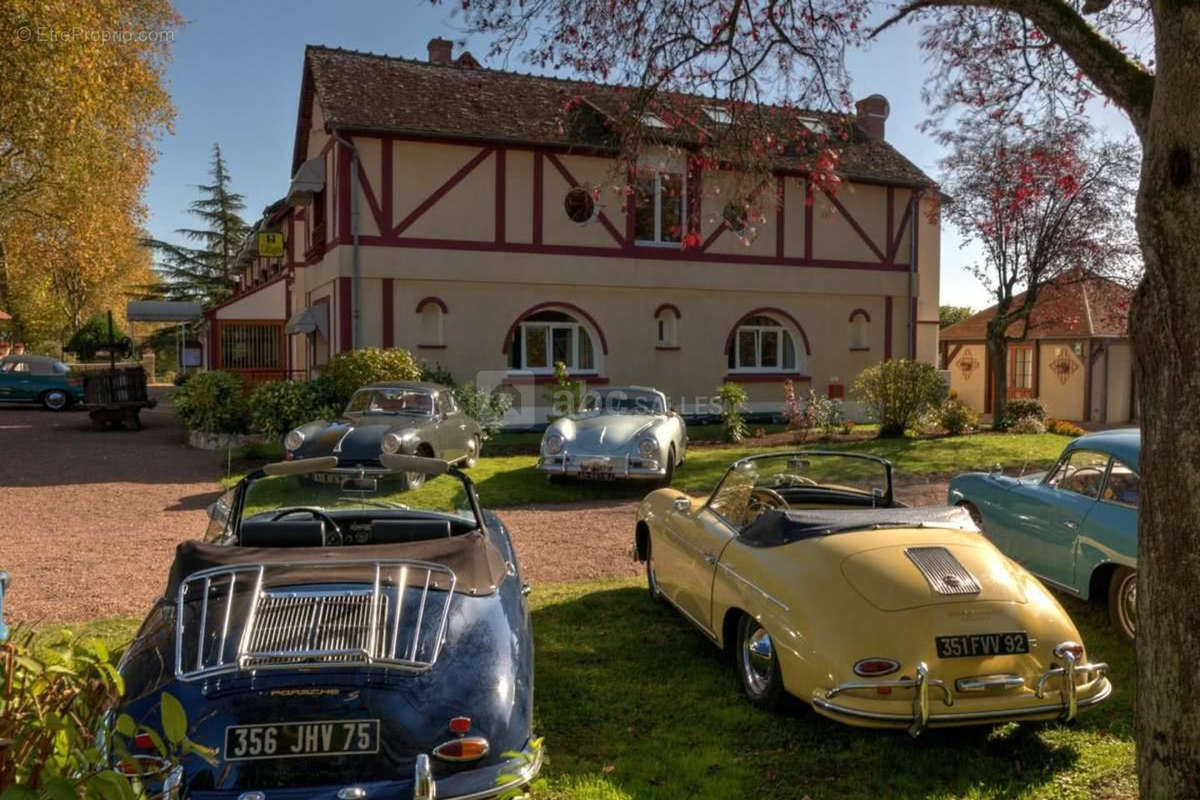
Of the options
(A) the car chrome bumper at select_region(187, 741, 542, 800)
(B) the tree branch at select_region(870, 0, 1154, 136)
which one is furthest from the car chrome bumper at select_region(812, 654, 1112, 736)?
(B) the tree branch at select_region(870, 0, 1154, 136)

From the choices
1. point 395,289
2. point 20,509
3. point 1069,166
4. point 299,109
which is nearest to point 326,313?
point 395,289

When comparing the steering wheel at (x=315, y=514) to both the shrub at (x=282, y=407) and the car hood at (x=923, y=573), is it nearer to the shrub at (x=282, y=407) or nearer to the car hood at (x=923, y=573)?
the car hood at (x=923, y=573)

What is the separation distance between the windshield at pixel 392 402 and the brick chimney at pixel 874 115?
16197 millimetres

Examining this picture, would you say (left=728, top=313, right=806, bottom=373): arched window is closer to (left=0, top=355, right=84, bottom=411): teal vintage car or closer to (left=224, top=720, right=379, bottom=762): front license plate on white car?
(left=0, top=355, right=84, bottom=411): teal vintage car

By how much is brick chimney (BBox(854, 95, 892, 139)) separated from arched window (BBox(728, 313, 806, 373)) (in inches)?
244

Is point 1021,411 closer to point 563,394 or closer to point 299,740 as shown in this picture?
point 563,394

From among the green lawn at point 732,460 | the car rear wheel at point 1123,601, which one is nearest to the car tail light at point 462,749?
the car rear wheel at point 1123,601

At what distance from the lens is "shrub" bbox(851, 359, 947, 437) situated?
→ 16.6 meters

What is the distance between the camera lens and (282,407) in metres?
14.1

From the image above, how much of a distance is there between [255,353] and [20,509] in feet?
49.6

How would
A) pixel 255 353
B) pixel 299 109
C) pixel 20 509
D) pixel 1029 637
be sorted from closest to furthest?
pixel 1029 637 < pixel 20 509 < pixel 299 109 < pixel 255 353

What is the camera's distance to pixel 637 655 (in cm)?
536

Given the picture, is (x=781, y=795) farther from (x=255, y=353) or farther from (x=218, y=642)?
(x=255, y=353)

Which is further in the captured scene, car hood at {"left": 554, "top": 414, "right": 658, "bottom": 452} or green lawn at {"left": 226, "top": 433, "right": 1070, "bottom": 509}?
green lawn at {"left": 226, "top": 433, "right": 1070, "bottom": 509}
